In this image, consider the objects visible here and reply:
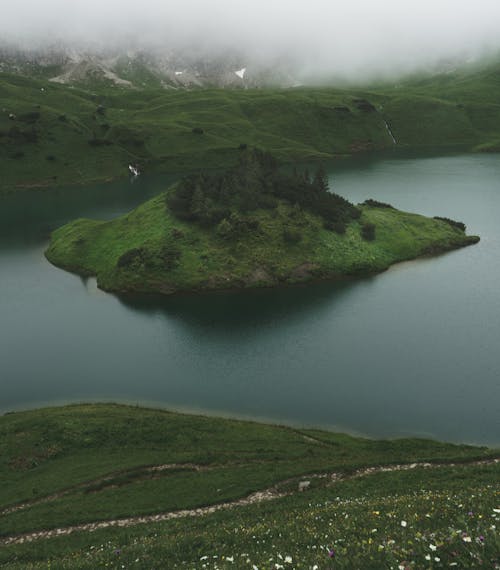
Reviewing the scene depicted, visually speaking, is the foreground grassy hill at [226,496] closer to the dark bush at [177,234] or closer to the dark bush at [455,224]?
the dark bush at [177,234]

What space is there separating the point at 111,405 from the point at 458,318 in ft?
169

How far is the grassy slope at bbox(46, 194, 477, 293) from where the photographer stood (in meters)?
86.6

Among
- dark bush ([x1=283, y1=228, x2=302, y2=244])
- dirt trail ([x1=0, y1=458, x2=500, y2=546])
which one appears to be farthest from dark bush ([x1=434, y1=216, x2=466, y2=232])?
dirt trail ([x1=0, y1=458, x2=500, y2=546])

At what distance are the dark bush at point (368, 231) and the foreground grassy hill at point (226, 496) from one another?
64.9 m

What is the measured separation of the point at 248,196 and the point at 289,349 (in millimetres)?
48592

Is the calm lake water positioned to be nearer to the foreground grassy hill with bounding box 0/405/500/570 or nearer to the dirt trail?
Answer: the foreground grassy hill with bounding box 0/405/500/570

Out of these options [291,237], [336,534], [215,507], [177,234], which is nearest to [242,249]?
[291,237]

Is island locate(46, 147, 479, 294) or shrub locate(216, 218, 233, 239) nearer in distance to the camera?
island locate(46, 147, 479, 294)

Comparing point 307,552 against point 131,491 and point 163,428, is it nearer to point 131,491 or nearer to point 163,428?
point 131,491

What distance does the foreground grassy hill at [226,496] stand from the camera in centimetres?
1697

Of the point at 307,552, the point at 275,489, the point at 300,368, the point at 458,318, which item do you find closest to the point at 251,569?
the point at 307,552

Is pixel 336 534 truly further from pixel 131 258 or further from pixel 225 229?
pixel 225 229

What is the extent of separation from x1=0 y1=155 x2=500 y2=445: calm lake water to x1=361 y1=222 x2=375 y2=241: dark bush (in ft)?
35.2

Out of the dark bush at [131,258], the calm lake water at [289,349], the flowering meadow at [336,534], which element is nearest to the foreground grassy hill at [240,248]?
the dark bush at [131,258]
